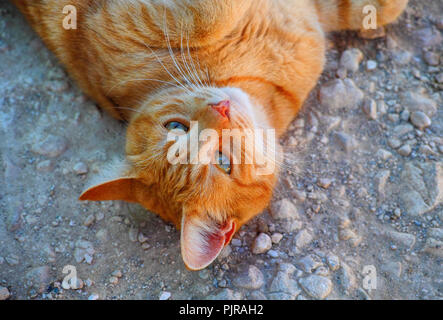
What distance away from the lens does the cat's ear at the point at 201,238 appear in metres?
2.42

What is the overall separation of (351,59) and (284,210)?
143cm

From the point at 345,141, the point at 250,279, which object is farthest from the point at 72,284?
the point at 345,141

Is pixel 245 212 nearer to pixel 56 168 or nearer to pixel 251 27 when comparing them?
pixel 251 27

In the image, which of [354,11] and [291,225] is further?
[354,11]

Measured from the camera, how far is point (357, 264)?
9.01ft

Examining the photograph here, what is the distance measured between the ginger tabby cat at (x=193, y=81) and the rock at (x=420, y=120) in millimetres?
801

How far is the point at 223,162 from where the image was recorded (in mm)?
2619

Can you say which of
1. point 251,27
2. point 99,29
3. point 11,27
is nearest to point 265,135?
point 251,27

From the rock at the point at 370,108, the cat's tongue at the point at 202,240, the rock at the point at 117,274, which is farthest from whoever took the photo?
the rock at the point at 370,108

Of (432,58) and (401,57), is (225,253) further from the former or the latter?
(432,58)

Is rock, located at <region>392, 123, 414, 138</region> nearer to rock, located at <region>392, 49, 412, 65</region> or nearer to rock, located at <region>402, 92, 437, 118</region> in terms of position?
rock, located at <region>402, 92, 437, 118</region>

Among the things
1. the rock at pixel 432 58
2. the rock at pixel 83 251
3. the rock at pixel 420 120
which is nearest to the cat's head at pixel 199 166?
the rock at pixel 83 251

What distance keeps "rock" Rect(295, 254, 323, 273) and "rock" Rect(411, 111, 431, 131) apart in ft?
4.29

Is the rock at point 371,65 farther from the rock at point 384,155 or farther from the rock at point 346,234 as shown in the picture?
the rock at point 346,234
